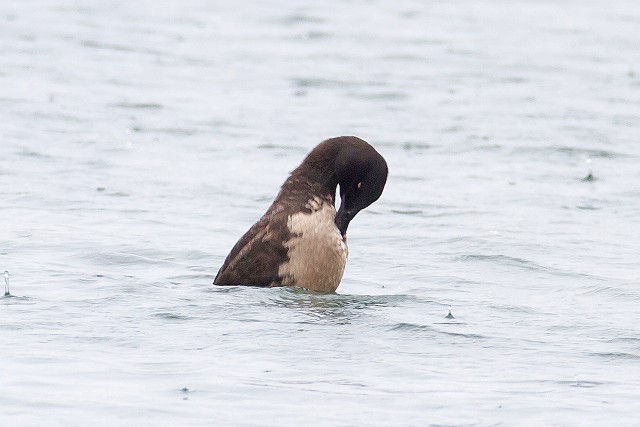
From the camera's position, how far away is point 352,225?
1328 centimetres

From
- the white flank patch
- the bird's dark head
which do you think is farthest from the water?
the bird's dark head

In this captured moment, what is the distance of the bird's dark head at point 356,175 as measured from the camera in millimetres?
9656

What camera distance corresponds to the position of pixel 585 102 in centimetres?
1945

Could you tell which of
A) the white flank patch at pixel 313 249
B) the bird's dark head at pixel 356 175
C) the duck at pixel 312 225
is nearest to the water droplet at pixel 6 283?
the duck at pixel 312 225

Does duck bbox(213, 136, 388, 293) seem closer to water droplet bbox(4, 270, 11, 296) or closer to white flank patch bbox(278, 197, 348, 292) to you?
white flank patch bbox(278, 197, 348, 292)

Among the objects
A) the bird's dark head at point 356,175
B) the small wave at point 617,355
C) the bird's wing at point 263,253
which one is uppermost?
the bird's dark head at point 356,175

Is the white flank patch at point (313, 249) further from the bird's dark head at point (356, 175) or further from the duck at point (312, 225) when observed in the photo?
the bird's dark head at point (356, 175)

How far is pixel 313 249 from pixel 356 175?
535 millimetres

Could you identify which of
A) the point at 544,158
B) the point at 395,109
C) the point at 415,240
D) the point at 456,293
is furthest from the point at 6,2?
the point at 456,293

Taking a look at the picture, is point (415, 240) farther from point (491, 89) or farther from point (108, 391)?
point (491, 89)

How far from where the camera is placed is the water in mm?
7812

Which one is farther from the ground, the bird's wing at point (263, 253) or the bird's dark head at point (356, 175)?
the bird's dark head at point (356, 175)

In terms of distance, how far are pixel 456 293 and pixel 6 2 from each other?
16178 millimetres

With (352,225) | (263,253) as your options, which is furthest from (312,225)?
(352,225)
